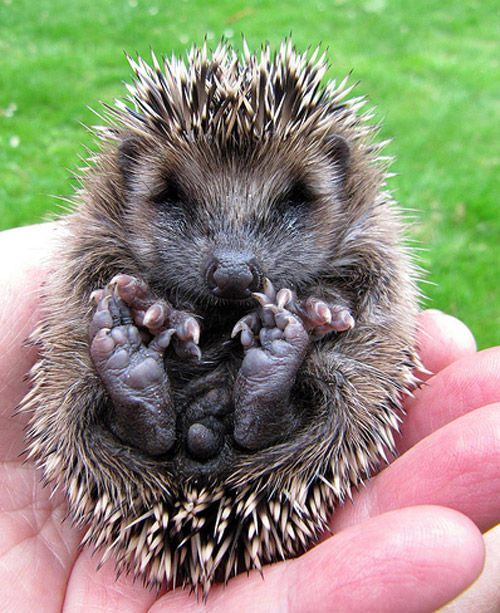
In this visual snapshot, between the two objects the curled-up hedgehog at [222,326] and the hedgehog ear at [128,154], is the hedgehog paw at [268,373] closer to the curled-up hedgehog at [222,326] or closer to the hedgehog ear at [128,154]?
the curled-up hedgehog at [222,326]

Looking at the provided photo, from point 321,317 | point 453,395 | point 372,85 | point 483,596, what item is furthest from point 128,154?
point 372,85

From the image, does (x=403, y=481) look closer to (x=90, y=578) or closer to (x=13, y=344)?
(x=90, y=578)

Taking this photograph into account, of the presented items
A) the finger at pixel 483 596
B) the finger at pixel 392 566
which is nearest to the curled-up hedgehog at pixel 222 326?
the finger at pixel 392 566

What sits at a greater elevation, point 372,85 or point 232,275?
Result: point 372,85

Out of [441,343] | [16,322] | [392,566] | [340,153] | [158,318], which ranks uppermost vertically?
[340,153]

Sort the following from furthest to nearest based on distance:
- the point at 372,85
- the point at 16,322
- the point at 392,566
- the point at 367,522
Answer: the point at 372,85 → the point at 16,322 → the point at 367,522 → the point at 392,566

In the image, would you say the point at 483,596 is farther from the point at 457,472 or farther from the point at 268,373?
the point at 268,373

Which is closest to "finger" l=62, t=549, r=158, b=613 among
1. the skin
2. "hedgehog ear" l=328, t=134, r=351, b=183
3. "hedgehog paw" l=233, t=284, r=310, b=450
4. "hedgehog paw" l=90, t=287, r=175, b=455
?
the skin
